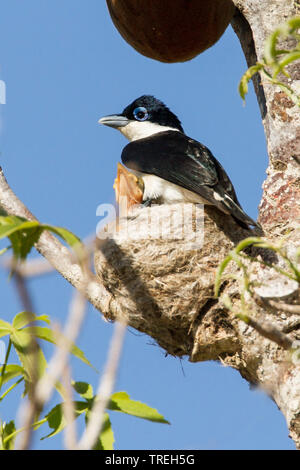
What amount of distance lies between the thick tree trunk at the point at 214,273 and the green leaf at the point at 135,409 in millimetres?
1650

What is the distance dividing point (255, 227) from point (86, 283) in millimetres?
3249

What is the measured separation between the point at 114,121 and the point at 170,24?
2167 mm

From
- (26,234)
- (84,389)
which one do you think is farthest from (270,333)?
(84,389)

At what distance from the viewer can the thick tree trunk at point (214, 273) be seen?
403cm

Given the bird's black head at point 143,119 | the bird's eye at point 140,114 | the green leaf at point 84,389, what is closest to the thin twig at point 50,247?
the green leaf at point 84,389

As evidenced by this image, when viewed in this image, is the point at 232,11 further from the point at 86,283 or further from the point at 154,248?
the point at 86,283

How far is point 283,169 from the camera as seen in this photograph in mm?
4797

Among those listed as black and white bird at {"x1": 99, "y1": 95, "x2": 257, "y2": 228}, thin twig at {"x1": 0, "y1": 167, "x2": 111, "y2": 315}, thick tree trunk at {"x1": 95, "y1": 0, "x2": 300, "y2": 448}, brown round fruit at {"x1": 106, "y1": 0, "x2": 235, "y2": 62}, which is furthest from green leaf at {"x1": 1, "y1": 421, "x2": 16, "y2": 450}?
brown round fruit at {"x1": 106, "y1": 0, "x2": 235, "y2": 62}

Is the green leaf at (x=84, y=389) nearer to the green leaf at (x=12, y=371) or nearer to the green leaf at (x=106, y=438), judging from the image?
the green leaf at (x=106, y=438)

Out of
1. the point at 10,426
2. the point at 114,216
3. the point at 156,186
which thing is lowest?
the point at 10,426

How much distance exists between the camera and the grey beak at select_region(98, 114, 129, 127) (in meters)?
6.63

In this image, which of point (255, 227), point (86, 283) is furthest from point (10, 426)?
point (255, 227)

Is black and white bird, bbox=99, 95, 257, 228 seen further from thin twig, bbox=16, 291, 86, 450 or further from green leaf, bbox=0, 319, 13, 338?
thin twig, bbox=16, 291, 86, 450

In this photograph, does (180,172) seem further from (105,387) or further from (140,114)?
(105,387)
